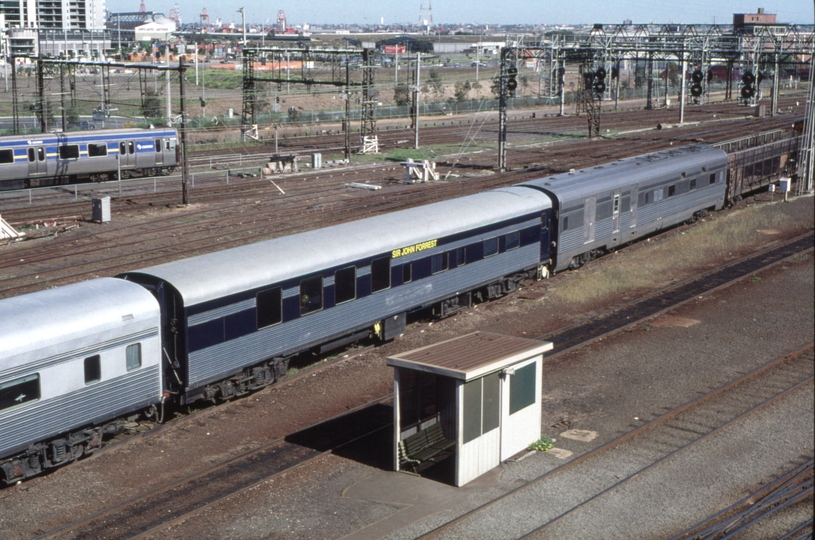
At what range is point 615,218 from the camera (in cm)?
3119

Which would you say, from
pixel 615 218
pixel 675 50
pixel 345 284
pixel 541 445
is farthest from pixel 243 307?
pixel 675 50

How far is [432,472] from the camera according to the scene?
1547 centimetres

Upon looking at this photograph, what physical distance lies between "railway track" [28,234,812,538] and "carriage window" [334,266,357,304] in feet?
8.61

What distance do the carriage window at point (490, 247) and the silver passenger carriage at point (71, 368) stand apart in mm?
10788

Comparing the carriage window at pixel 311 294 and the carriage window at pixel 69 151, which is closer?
the carriage window at pixel 311 294

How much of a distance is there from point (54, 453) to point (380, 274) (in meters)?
8.55

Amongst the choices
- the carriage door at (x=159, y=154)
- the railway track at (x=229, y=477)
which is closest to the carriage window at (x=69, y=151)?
the carriage door at (x=159, y=154)

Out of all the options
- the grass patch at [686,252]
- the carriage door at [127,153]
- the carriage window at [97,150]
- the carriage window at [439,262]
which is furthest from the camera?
the carriage door at [127,153]

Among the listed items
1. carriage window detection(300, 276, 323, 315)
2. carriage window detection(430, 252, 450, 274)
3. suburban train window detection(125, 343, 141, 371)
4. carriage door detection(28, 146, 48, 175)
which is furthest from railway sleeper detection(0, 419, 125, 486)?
carriage door detection(28, 146, 48, 175)

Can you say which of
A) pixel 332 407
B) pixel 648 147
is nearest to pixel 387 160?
pixel 648 147

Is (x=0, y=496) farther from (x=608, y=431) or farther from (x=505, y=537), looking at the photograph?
(x=608, y=431)

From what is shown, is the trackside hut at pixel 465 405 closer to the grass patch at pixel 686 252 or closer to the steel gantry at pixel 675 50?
the grass patch at pixel 686 252

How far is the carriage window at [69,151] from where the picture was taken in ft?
147

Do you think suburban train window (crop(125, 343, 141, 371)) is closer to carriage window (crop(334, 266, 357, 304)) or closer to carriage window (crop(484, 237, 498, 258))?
carriage window (crop(334, 266, 357, 304))
